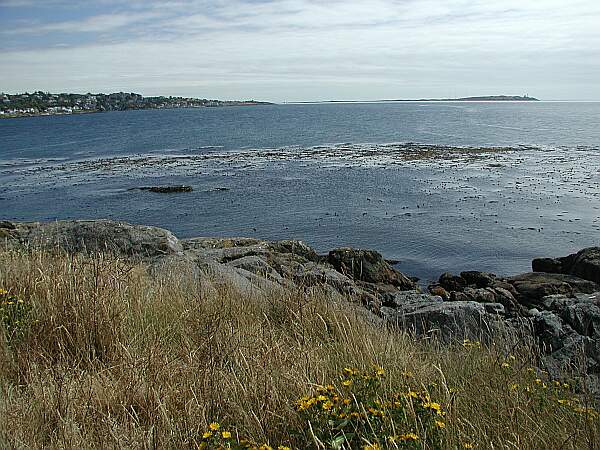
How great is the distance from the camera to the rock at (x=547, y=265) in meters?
16.9

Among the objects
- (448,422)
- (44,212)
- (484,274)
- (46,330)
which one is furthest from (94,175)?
(448,422)

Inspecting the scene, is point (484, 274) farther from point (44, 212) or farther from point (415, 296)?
point (44, 212)

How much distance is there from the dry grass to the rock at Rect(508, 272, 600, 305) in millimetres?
8893

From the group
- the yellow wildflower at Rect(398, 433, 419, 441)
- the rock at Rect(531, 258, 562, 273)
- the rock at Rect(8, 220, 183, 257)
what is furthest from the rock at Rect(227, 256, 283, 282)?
the rock at Rect(531, 258, 562, 273)

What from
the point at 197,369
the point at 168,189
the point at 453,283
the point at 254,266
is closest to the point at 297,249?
the point at 453,283

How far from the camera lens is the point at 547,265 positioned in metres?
17.1

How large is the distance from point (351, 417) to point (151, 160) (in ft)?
160

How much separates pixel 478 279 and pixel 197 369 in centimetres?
1253

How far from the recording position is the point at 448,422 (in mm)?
3865

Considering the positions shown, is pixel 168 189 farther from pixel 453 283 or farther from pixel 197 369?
pixel 197 369

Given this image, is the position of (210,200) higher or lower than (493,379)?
lower

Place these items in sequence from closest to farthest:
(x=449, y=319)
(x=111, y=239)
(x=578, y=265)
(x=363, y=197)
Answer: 1. (x=449, y=319)
2. (x=111, y=239)
3. (x=578, y=265)
4. (x=363, y=197)

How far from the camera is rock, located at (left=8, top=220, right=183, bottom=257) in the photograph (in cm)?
1107

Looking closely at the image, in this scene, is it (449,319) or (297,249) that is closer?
(449,319)
